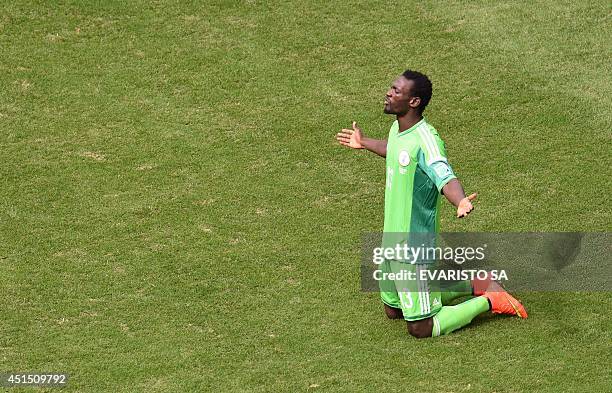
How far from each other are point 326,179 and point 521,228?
2.06m

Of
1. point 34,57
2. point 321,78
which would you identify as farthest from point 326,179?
point 34,57

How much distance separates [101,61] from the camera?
15.7 m

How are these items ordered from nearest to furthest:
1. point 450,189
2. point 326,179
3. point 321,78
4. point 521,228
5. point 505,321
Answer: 1. point 450,189
2. point 505,321
3. point 521,228
4. point 326,179
5. point 321,78

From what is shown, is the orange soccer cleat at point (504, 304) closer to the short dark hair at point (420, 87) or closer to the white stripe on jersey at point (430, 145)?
the white stripe on jersey at point (430, 145)

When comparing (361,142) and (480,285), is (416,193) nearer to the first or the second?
(361,142)

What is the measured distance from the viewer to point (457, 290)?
11938 mm

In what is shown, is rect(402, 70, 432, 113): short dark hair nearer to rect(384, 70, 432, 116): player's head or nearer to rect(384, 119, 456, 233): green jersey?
rect(384, 70, 432, 116): player's head

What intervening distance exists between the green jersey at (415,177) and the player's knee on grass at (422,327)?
2.45ft

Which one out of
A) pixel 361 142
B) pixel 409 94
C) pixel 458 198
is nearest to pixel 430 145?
pixel 409 94

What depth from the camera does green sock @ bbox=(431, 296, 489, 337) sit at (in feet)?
37.4

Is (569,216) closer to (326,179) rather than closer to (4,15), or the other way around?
(326,179)

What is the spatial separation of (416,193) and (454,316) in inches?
42.0

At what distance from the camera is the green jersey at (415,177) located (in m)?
11.0

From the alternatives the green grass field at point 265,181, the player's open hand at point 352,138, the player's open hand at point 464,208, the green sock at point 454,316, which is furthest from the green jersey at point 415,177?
the green grass field at point 265,181
